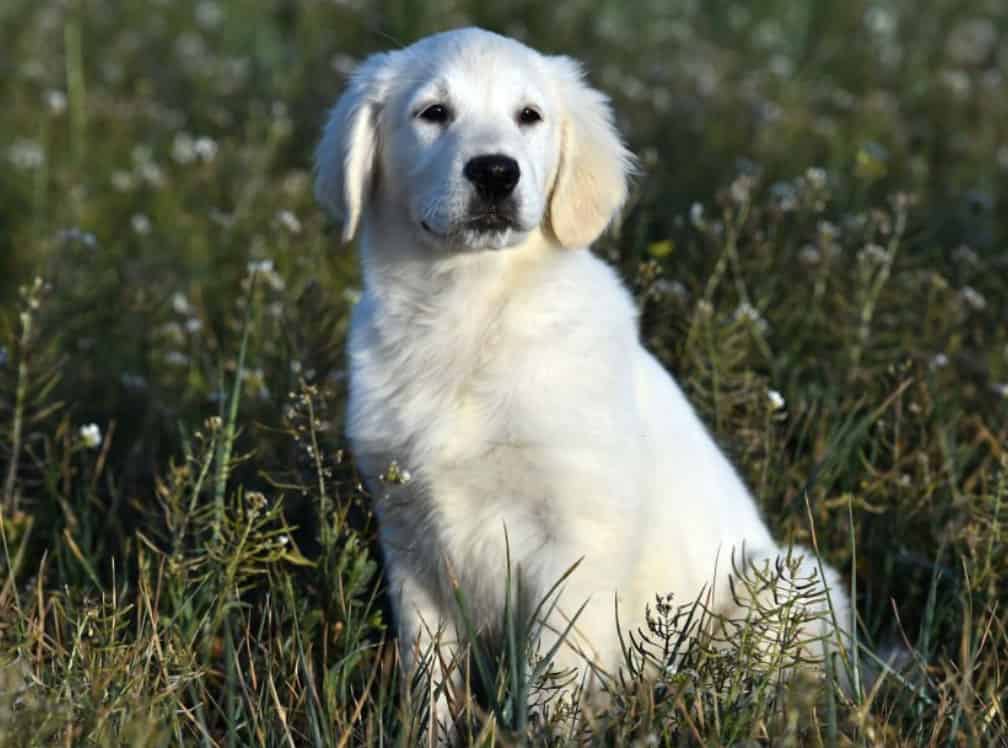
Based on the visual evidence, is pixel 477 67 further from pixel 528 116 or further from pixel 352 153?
pixel 352 153

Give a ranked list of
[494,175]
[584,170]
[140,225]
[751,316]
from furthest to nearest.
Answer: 1. [140,225]
2. [751,316]
3. [584,170]
4. [494,175]

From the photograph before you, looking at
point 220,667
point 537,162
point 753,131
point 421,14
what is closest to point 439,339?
point 537,162

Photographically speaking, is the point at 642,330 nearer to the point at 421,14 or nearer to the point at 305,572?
the point at 305,572

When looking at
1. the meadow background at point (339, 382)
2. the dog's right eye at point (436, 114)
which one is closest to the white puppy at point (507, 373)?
the dog's right eye at point (436, 114)

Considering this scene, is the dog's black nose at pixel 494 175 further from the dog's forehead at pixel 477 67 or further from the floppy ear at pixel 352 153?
the floppy ear at pixel 352 153

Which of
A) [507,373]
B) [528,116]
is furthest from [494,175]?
[507,373]

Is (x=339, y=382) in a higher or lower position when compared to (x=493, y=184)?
lower

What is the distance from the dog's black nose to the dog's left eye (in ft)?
0.76

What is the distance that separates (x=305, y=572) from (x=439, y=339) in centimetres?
64

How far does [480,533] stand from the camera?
2934 mm

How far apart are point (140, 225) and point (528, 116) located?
222cm

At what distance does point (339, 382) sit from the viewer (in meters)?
3.83

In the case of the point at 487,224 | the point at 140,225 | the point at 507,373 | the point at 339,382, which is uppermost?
the point at 487,224

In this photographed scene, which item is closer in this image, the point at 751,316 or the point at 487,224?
the point at 487,224
